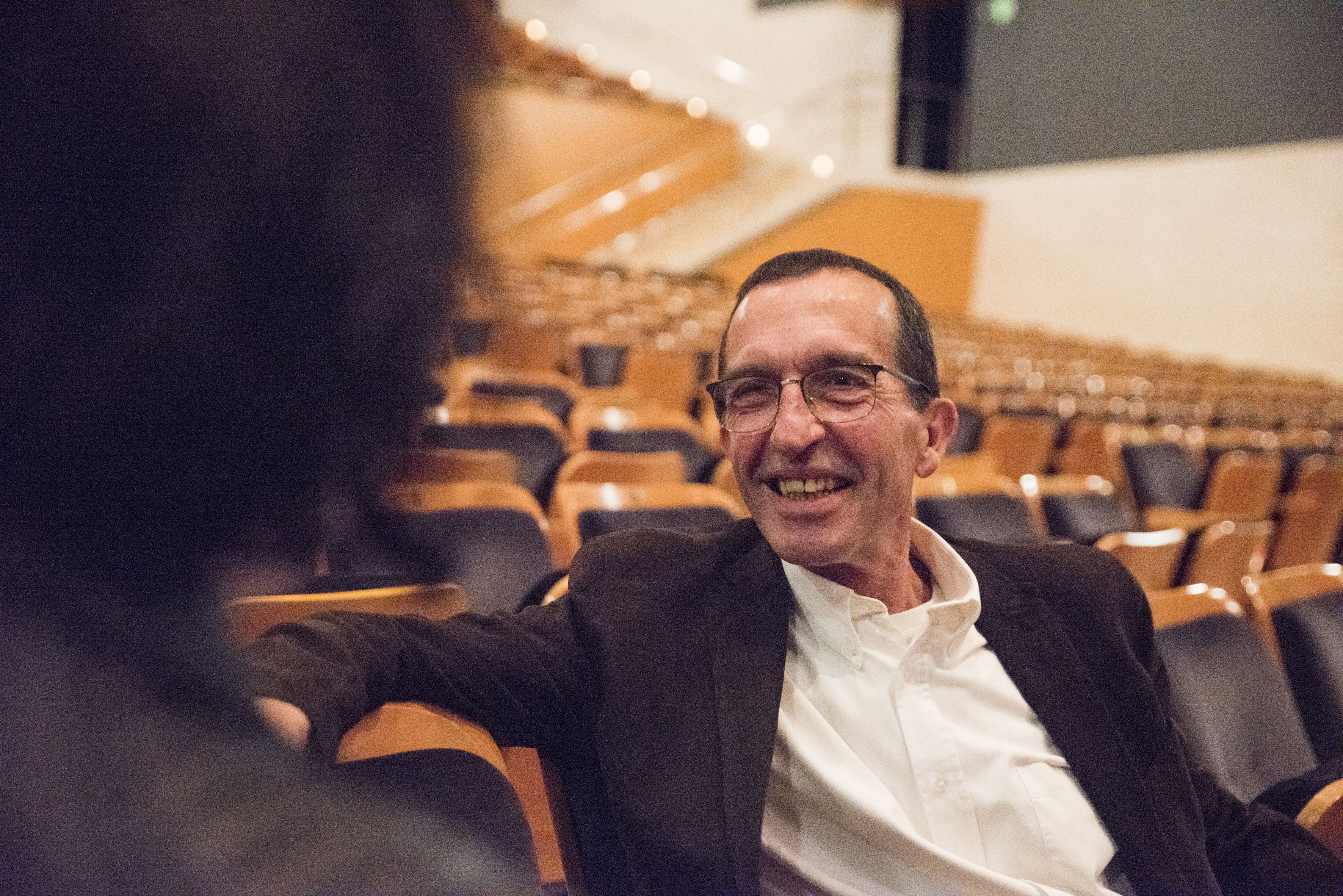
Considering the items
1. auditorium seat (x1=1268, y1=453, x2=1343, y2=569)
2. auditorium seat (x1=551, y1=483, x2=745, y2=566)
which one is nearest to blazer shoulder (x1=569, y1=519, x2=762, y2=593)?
auditorium seat (x1=551, y1=483, x2=745, y2=566)

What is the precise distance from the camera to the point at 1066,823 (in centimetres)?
90

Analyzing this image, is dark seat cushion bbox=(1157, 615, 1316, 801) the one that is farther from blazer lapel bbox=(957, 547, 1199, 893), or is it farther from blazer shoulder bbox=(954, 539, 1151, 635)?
blazer lapel bbox=(957, 547, 1199, 893)

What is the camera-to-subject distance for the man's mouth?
37.6 inches

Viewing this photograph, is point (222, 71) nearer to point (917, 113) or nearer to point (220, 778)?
point (220, 778)

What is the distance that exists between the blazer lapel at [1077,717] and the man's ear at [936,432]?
0.13 m

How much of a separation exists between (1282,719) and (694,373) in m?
3.15

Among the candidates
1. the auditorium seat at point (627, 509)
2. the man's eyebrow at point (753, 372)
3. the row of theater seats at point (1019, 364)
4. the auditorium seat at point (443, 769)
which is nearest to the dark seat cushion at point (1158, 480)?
the row of theater seats at point (1019, 364)

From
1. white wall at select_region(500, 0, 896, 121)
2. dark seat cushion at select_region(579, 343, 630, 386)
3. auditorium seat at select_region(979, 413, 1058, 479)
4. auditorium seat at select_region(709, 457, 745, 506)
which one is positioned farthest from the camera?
white wall at select_region(500, 0, 896, 121)

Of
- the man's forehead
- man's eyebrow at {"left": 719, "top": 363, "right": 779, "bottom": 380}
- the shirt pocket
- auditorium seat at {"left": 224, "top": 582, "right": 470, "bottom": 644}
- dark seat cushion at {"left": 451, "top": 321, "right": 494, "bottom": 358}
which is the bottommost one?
the shirt pocket

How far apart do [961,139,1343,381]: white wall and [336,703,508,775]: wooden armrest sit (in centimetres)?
908

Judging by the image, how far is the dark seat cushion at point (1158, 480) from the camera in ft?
10.5

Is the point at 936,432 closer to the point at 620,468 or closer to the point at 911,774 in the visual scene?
the point at 911,774

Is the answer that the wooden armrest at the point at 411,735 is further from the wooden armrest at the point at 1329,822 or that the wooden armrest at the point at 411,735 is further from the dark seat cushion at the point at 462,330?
the wooden armrest at the point at 1329,822

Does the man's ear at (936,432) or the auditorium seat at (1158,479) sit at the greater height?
the man's ear at (936,432)
